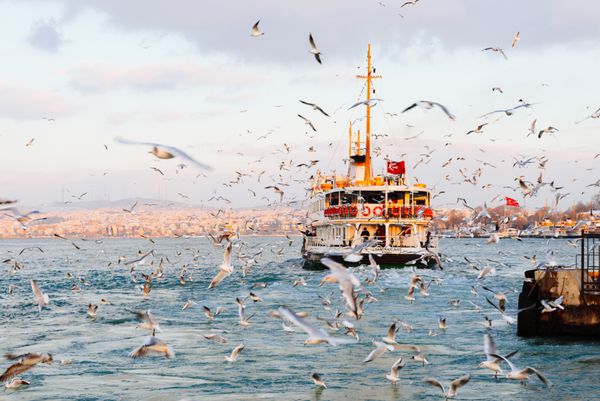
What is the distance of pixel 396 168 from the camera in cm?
5744

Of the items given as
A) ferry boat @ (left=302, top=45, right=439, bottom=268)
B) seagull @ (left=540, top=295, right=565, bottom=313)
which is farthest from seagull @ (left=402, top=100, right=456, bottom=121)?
ferry boat @ (left=302, top=45, right=439, bottom=268)

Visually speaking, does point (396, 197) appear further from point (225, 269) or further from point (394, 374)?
point (225, 269)

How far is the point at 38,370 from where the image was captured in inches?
861

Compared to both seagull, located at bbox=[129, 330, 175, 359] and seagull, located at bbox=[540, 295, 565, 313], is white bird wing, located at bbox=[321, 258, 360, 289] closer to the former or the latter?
seagull, located at bbox=[129, 330, 175, 359]

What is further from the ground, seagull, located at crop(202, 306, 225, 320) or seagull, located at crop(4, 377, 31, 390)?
seagull, located at crop(202, 306, 225, 320)

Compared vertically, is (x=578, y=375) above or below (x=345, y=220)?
below

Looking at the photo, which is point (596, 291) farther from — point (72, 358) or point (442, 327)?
point (72, 358)

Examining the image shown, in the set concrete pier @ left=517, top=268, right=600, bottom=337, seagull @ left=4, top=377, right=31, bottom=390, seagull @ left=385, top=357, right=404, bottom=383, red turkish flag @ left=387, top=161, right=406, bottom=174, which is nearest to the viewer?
seagull @ left=4, top=377, right=31, bottom=390

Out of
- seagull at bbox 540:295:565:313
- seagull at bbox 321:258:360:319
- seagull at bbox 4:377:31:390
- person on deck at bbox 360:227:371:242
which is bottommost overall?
seagull at bbox 4:377:31:390

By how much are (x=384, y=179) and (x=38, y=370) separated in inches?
1555

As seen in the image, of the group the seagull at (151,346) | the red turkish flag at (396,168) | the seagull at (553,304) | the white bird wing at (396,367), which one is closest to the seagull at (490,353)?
the white bird wing at (396,367)

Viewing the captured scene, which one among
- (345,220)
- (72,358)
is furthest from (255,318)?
(345,220)

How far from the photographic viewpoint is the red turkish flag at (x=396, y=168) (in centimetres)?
5728

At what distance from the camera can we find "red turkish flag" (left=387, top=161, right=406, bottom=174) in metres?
57.3
